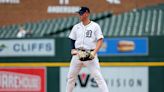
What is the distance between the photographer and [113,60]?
37.9ft

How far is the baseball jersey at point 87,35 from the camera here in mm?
8430

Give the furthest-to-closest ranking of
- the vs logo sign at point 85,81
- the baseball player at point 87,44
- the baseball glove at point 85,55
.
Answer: the vs logo sign at point 85,81 < the baseball player at point 87,44 < the baseball glove at point 85,55

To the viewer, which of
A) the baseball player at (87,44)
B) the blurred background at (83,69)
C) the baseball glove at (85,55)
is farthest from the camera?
the blurred background at (83,69)

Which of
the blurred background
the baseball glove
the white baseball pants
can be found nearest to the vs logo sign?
the blurred background

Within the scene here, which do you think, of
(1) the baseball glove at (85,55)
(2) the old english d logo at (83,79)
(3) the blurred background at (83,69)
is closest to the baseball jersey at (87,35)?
(1) the baseball glove at (85,55)

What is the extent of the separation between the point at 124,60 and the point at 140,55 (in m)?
0.33

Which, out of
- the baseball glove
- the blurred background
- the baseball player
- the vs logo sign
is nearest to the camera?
the baseball glove

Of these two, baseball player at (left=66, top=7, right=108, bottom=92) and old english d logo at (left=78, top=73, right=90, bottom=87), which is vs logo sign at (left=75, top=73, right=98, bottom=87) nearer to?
old english d logo at (left=78, top=73, right=90, bottom=87)

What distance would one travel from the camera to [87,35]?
8430mm

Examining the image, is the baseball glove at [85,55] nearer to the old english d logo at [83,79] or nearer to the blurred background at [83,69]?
the blurred background at [83,69]

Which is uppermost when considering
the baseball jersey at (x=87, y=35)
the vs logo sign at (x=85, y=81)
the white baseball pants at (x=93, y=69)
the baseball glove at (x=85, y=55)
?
the baseball jersey at (x=87, y=35)

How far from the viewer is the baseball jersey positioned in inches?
332

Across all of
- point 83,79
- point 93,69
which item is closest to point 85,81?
point 83,79

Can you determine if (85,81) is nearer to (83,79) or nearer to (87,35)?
(83,79)
